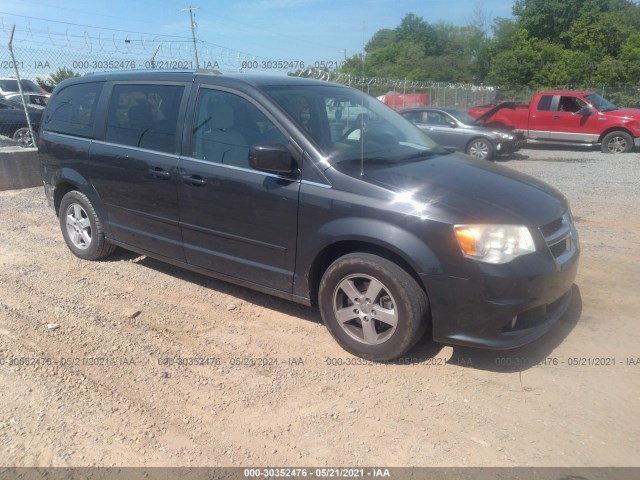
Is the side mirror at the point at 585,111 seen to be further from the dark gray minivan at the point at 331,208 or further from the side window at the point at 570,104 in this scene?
the dark gray minivan at the point at 331,208

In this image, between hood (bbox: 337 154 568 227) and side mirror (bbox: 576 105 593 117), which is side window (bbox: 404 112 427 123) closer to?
side mirror (bbox: 576 105 593 117)

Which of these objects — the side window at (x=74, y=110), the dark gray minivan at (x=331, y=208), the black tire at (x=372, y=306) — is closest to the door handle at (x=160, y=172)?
→ the dark gray minivan at (x=331, y=208)

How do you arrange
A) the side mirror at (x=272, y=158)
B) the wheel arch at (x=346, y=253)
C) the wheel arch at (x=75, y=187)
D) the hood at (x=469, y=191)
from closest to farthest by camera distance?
1. the hood at (x=469, y=191)
2. the wheel arch at (x=346, y=253)
3. the side mirror at (x=272, y=158)
4. the wheel arch at (x=75, y=187)

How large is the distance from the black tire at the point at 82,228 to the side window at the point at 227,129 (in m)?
1.71

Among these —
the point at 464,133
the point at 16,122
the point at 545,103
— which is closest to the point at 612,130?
the point at 545,103

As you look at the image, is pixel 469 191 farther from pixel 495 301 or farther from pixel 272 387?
pixel 272 387

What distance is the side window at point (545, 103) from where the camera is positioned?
55.9 feet

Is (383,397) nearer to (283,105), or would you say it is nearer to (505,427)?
(505,427)

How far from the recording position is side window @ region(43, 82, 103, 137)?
17.9ft

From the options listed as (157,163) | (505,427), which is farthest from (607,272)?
(157,163)

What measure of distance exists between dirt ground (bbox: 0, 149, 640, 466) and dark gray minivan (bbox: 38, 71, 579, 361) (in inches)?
12.1

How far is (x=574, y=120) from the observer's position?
16547 mm

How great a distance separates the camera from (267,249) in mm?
4160

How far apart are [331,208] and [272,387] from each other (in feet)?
3.99
